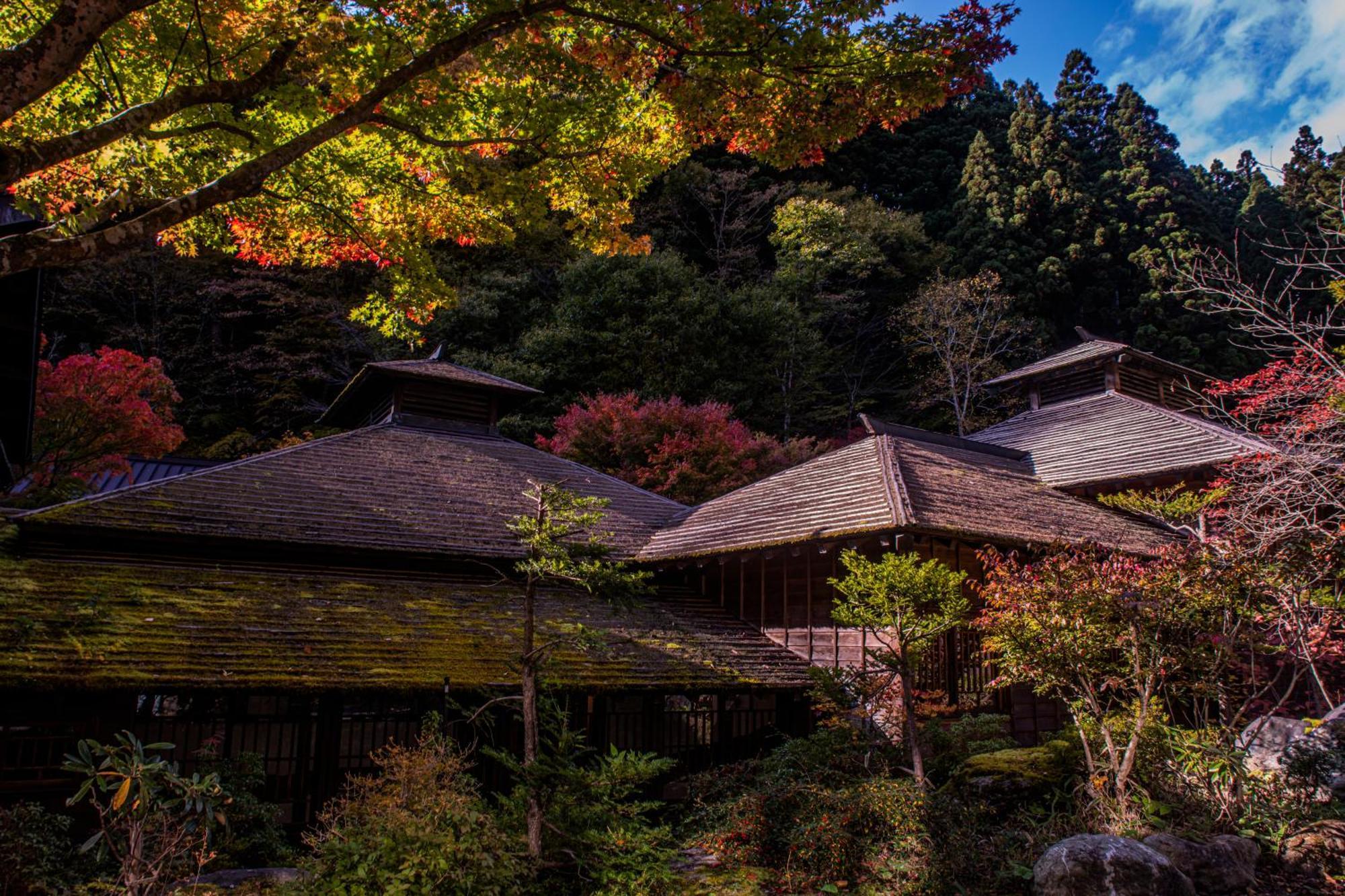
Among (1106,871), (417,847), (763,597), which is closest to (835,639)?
(763,597)

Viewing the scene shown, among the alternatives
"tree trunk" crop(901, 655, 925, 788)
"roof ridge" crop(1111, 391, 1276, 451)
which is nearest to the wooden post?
"tree trunk" crop(901, 655, 925, 788)

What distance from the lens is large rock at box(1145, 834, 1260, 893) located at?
7.22 m

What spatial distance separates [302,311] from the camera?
1131 inches

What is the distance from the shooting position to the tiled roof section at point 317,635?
8352 mm

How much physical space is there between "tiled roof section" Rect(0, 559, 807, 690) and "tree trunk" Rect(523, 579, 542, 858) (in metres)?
0.57

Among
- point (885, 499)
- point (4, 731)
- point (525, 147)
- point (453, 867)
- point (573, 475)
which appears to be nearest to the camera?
point (453, 867)

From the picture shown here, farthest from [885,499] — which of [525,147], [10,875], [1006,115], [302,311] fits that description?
[1006,115]

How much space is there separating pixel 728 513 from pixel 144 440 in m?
12.8

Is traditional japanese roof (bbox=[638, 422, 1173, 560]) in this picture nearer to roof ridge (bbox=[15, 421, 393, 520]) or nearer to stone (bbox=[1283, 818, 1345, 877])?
stone (bbox=[1283, 818, 1345, 877])

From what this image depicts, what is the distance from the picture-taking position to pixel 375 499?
44.4 ft

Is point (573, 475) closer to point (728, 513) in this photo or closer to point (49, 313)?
point (728, 513)

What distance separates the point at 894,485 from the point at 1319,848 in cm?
635

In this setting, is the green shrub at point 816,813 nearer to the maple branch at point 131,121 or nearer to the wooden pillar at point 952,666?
the wooden pillar at point 952,666

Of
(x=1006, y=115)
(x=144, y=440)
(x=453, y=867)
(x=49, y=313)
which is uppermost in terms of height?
(x=1006, y=115)
